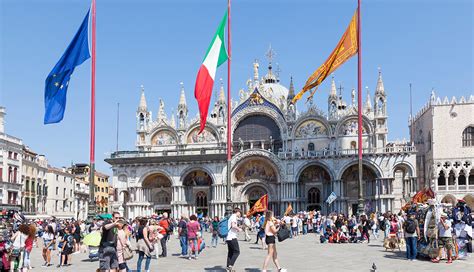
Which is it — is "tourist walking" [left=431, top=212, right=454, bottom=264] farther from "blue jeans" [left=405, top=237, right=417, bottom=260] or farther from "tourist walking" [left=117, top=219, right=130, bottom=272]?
"tourist walking" [left=117, top=219, right=130, bottom=272]

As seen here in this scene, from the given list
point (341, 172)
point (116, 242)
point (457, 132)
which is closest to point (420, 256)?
point (116, 242)

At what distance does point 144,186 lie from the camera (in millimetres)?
58719

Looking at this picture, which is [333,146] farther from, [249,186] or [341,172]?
[249,186]

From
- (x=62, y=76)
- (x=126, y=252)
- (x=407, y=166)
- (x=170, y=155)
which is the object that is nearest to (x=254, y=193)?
(x=170, y=155)

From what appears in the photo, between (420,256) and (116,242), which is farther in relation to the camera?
(420,256)

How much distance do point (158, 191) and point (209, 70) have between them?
1410 inches

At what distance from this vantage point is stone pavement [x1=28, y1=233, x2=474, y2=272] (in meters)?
18.1

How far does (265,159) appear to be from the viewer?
54.7m

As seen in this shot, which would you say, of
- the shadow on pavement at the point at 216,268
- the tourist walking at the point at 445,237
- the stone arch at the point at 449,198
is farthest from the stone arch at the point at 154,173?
the tourist walking at the point at 445,237

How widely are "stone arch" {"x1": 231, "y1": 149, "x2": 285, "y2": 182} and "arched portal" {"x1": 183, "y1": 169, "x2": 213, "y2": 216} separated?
428cm

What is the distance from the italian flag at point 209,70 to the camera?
24.8 metres

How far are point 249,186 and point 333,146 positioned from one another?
9.17 metres

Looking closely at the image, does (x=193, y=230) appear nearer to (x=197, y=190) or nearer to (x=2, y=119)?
(x=197, y=190)

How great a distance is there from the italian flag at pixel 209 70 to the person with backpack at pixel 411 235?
976cm
